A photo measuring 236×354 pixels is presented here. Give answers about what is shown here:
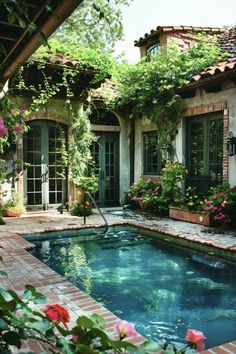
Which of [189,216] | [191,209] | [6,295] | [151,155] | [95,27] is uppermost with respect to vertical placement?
[95,27]

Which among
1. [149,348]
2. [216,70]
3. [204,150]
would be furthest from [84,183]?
[149,348]

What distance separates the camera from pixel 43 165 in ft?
33.5

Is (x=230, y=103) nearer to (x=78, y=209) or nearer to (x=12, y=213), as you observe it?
(x=78, y=209)

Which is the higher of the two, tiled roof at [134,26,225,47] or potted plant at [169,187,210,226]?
tiled roof at [134,26,225,47]

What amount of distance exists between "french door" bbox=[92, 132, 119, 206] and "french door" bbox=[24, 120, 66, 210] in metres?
1.75

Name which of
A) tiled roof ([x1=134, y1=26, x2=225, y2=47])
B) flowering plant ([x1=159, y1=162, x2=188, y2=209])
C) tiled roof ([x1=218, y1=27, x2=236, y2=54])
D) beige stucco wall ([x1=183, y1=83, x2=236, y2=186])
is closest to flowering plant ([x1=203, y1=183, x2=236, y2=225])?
beige stucco wall ([x1=183, y1=83, x2=236, y2=186])

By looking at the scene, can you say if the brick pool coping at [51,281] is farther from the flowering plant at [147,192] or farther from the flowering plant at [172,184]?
the flowering plant at [147,192]

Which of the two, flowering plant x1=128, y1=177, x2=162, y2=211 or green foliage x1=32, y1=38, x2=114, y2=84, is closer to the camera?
green foliage x1=32, y1=38, x2=114, y2=84

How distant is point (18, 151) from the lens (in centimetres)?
965

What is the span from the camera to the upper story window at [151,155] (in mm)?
11188

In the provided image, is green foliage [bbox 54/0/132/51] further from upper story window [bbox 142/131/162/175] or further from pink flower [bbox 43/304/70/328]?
pink flower [bbox 43/304/70/328]

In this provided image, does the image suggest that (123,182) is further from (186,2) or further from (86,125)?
(186,2)

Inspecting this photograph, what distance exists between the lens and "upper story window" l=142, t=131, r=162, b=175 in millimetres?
11188

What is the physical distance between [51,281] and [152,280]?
1.54 m
